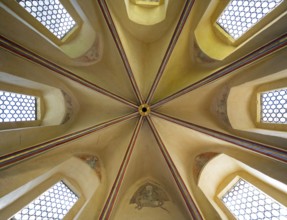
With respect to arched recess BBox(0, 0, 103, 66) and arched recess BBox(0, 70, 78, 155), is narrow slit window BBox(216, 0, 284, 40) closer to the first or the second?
arched recess BBox(0, 0, 103, 66)

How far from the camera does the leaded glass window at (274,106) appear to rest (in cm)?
730

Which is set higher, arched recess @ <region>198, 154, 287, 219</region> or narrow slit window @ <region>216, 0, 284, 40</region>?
narrow slit window @ <region>216, 0, 284, 40</region>

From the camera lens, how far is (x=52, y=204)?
7895 millimetres

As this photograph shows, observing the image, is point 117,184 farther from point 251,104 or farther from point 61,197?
point 251,104

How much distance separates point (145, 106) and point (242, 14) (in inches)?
176

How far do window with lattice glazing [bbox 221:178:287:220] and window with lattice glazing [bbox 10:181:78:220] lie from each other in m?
5.23

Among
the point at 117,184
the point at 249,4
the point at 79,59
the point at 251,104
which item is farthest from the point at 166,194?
the point at 249,4

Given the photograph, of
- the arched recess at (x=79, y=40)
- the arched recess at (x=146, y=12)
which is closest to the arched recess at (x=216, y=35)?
the arched recess at (x=146, y=12)

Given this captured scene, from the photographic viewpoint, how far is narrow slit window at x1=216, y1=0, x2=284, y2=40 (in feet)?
23.8

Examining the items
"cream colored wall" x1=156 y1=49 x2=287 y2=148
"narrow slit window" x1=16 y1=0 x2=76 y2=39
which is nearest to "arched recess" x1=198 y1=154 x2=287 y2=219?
"cream colored wall" x1=156 y1=49 x2=287 y2=148

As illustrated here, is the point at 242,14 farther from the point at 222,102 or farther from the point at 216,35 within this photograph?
the point at 222,102

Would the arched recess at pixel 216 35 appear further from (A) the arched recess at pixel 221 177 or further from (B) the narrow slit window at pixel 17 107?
(B) the narrow slit window at pixel 17 107

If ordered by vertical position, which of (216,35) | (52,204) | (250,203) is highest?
(216,35)

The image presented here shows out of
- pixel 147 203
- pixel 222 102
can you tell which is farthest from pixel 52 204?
pixel 222 102
